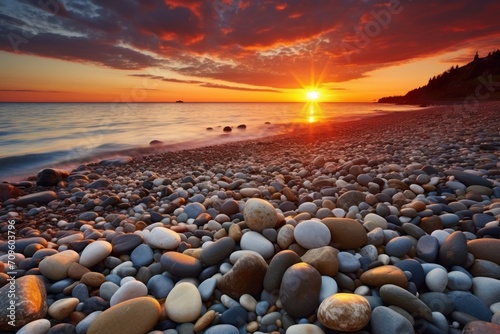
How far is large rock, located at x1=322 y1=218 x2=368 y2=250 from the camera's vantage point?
222 cm

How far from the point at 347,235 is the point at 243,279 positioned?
967mm

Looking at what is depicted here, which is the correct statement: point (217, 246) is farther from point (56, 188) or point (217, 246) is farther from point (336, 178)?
point (56, 188)

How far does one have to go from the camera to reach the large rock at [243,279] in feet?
6.24

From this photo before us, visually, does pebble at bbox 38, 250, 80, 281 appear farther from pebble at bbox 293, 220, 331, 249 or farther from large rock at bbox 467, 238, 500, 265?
large rock at bbox 467, 238, 500, 265

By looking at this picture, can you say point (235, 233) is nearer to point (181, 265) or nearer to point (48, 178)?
point (181, 265)

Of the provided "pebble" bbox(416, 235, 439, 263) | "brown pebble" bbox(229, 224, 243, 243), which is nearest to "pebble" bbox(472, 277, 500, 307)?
"pebble" bbox(416, 235, 439, 263)

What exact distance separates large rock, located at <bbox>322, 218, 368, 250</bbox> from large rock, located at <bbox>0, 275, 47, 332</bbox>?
2.21m

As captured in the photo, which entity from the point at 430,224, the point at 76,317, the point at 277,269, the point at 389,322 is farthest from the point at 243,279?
the point at 430,224

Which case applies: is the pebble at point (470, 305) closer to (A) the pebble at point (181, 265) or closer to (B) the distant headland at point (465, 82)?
(A) the pebble at point (181, 265)

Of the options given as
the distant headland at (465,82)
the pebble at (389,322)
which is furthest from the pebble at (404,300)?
the distant headland at (465,82)

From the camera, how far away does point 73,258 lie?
2.29 m

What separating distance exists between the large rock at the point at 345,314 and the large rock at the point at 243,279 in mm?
518

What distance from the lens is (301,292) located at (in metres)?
1.70

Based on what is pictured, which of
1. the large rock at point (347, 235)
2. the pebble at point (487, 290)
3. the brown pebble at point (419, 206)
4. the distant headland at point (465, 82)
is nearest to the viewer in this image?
the pebble at point (487, 290)
